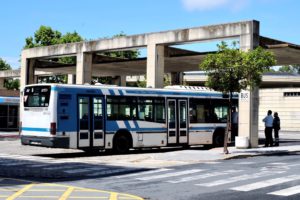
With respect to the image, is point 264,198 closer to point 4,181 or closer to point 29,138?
point 4,181

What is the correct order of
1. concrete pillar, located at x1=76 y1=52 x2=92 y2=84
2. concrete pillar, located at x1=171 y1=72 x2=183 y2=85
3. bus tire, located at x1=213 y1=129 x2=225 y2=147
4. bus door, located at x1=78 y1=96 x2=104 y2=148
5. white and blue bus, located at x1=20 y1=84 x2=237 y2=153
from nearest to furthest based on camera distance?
white and blue bus, located at x1=20 y1=84 x2=237 y2=153 → bus door, located at x1=78 y1=96 x2=104 y2=148 → bus tire, located at x1=213 y1=129 x2=225 y2=147 → concrete pillar, located at x1=76 y1=52 x2=92 y2=84 → concrete pillar, located at x1=171 y1=72 x2=183 y2=85

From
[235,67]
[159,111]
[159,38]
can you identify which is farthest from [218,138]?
[159,38]

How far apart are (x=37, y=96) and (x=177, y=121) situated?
6898 mm

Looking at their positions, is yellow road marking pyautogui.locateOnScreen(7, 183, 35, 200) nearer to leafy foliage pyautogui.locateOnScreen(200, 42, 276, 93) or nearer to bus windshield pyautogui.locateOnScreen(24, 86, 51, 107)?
bus windshield pyautogui.locateOnScreen(24, 86, 51, 107)

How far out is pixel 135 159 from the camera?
19469 mm

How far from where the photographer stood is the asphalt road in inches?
431

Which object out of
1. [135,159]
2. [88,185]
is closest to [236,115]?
[135,159]

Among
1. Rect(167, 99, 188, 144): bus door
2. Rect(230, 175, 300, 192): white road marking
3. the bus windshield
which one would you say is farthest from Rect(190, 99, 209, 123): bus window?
Rect(230, 175, 300, 192): white road marking

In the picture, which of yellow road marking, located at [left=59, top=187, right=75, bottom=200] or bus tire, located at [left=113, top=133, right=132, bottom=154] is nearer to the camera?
yellow road marking, located at [left=59, top=187, right=75, bottom=200]

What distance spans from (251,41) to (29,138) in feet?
39.5

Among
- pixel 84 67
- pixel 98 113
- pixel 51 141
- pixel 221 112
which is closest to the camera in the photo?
pixel 51 141

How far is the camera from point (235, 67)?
839 inches

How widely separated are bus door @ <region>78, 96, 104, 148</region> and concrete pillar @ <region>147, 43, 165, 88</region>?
32.6ft

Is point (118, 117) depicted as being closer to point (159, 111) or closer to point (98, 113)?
point (98, 113)
